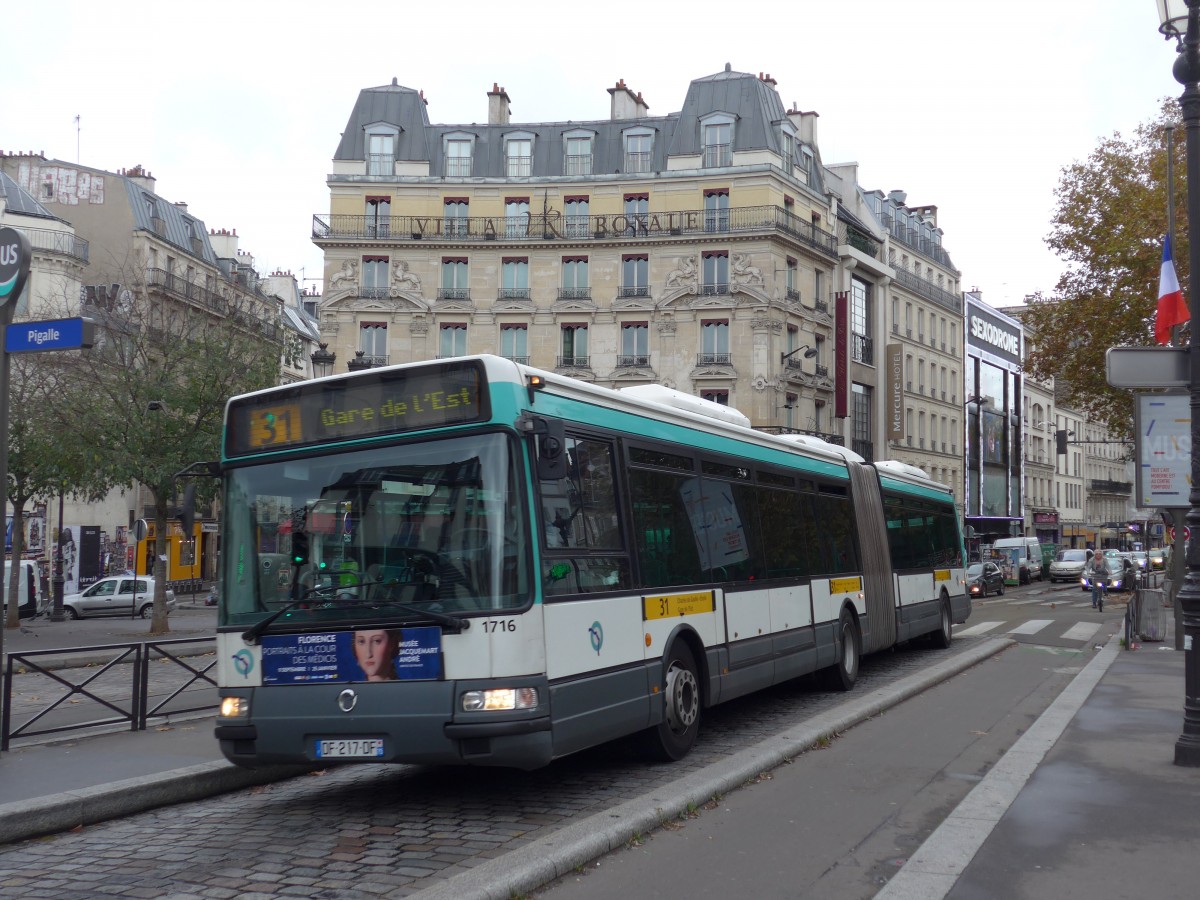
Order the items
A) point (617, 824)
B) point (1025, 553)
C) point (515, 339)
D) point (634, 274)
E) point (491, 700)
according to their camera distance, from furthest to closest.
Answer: point (1025, 553)
point (515, 339)
point (634, 274)
point (491, 700)
point (617, 824)

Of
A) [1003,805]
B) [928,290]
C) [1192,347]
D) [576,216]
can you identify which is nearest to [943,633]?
[1192,347]

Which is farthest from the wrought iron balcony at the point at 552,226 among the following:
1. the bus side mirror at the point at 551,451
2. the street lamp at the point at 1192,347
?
the bus side mirror at the point at 551,451

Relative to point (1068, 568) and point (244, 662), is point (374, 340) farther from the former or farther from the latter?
point (244, 662)

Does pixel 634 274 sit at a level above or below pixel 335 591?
above

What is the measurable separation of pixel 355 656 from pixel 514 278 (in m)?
45.6

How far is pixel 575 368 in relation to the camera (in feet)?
168

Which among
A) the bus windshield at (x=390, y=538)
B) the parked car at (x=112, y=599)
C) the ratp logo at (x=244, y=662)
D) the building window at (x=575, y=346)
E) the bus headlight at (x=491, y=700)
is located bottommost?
the parked car at (x=112, y=599)

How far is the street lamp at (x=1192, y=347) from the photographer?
8953mm

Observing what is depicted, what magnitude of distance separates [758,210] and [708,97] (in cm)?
632

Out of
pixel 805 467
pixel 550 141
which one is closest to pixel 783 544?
pixel 805 467

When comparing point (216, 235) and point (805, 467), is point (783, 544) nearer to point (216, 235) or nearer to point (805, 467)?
point (805, 467)

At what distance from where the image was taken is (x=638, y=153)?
176 feet

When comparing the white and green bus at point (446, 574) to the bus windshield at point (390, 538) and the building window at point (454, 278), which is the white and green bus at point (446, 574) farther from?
the building window at point (454, 278)

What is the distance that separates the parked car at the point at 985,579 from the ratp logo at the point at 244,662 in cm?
4002
